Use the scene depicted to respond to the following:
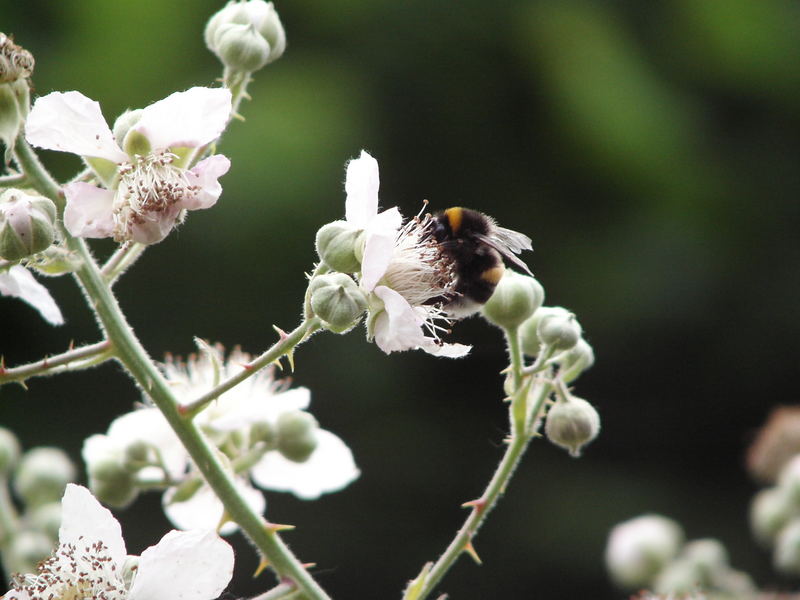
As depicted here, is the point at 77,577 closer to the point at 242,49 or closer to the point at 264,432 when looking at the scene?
the point at 264,432

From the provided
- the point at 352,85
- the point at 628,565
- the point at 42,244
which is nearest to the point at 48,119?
the point at 42,244

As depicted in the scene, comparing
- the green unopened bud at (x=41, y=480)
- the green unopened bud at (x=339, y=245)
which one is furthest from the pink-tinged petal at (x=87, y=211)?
the green unopened bud at (x=41, y=480)

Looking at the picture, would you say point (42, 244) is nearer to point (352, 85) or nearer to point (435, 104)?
point (352, 85)

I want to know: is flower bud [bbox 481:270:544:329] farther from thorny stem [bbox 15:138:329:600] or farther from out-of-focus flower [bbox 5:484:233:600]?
out-of-focus flower [bbox 5:484:233:600]

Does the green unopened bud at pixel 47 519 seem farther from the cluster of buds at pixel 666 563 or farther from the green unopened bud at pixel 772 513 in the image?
the green unopened bud at pixel 772 513

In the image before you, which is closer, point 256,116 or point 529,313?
point 529,313

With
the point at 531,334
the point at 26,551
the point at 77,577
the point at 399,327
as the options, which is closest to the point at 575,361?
the point at 531,334
